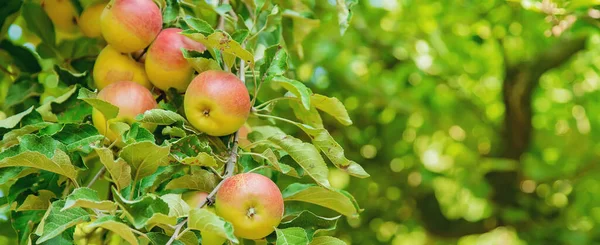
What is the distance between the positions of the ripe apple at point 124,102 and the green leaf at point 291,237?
0.27 m

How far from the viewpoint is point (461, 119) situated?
2852 mm

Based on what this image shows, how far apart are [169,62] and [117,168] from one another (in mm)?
219

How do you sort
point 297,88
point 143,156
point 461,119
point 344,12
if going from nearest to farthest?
point 143,156 < point 297,88 < point 344,12 < point 461,119

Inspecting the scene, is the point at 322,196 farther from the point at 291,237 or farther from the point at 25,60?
the point at 25,60

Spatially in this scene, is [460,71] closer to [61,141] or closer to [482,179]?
[482,179]

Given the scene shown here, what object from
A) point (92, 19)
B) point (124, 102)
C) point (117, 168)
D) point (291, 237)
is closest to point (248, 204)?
point (291, 237)

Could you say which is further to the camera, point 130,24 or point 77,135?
point 130,24

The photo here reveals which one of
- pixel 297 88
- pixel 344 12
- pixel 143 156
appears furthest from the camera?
pixel 344 12

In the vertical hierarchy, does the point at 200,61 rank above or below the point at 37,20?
above

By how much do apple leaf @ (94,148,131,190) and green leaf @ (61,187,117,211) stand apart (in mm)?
62

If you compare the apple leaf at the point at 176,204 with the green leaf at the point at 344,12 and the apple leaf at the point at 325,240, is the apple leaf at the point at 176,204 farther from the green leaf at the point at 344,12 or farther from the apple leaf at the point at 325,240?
the green leaf at the point at 344,12

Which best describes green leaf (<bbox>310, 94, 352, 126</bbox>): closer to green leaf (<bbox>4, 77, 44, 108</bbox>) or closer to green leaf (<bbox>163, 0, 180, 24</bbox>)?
green leaf (<bbox>163, 0, 180, 24</bbox>)

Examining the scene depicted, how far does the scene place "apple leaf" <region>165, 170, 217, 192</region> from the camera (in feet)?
2.99

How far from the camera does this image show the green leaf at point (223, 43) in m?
0.92
